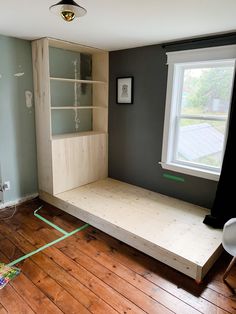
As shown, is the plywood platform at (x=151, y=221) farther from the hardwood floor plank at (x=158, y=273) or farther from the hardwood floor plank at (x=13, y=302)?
the hardwood floor plank at (x=13, y=302)

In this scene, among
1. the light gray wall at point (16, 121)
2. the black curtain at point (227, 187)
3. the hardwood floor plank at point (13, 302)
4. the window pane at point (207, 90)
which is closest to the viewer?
the hardwood floor plank at point (13, 302)

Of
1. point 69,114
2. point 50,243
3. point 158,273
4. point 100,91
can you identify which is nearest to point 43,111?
point 69,114

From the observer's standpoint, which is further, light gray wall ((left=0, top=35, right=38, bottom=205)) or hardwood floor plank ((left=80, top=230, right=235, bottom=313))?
light gray wall ((left=0, top=35, right=38, bottom=205))

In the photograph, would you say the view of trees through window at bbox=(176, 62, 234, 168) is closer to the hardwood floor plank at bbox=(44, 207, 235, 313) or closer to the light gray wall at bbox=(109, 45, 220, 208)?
the light gray wall at bbox=(109, 45, 220, 208)

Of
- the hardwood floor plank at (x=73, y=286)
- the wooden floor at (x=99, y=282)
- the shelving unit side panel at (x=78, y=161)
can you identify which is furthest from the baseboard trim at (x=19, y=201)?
the hardwood floor plank at (x=73, y=286)

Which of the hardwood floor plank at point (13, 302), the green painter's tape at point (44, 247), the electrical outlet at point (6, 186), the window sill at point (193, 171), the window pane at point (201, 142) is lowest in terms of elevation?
the hardwood floor plank at point (13, 302)

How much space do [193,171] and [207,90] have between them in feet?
3.23

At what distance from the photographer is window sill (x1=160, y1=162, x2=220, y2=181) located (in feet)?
9.39

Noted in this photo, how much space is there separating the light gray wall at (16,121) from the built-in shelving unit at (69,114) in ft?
0.37

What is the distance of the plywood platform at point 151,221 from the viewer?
2.18 m

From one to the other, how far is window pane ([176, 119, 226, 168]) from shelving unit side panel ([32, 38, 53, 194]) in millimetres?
1747

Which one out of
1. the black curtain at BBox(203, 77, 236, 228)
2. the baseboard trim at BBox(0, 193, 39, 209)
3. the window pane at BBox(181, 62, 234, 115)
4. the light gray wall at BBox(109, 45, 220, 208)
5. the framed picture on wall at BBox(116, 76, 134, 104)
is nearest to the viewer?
the black curtain at BBox(203, 77, 236, 228)

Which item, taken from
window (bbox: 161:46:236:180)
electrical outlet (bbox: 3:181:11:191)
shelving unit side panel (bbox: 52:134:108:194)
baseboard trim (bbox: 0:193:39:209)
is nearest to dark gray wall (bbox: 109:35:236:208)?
window (bbox: 161:46:236:180)

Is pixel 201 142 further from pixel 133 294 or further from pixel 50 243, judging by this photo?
pixel 50 243
